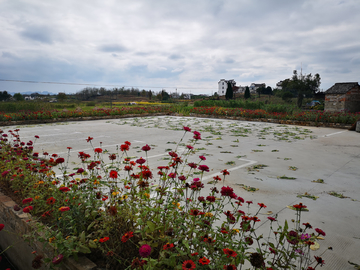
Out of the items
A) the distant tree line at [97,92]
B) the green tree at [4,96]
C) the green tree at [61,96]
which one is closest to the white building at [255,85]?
the distant tree line at [97,92]

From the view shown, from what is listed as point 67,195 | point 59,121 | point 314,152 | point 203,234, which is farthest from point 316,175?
point 59,121

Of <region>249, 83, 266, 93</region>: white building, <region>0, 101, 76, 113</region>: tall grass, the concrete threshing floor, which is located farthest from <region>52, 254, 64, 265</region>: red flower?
<region>249, 83, 266, 93</region>: white building

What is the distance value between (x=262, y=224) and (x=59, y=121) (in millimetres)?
12927

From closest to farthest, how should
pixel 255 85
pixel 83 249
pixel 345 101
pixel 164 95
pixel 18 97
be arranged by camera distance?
pixel 83 249 < pixel 18 97 < pixel 345 101 < pixel 164 95 < pixel 255 85

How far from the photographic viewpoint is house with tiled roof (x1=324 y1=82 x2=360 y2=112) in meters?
17.3

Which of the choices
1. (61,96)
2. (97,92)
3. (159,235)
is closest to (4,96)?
(61,96)

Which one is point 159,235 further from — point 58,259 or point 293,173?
point 293,173

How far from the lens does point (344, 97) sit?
679 inches

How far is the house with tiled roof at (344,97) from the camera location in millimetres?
17297

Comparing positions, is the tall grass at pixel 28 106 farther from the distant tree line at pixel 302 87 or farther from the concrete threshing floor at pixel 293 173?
the distant tree line at pixel 302 87

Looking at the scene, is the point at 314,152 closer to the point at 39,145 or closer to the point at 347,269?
the point at 347,269

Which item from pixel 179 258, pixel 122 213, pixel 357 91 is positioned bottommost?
pixel 179 258

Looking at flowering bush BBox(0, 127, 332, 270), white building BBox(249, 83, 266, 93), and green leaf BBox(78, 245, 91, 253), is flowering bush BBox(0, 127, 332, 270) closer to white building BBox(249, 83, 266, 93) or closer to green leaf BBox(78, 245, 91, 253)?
green leaf BBox(78, 245, 91, 253)

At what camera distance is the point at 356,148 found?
640 cm
